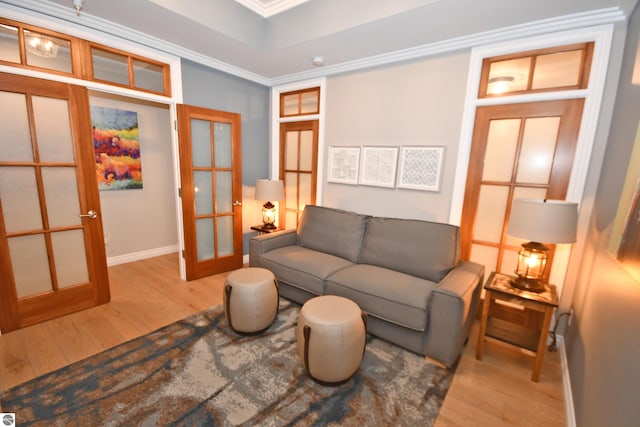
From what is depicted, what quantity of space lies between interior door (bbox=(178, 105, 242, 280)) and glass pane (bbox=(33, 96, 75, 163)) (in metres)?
0.91

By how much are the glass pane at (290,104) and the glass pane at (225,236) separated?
1.66 metres

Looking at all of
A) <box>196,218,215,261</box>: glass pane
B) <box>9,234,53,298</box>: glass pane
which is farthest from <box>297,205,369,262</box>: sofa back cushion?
<box>9,234,53,298</box>: glass pane

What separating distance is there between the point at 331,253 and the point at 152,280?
2202 millimetres

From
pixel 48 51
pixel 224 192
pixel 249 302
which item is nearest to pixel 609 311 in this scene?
pixel 249 302

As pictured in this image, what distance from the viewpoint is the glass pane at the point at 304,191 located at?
3.62 m

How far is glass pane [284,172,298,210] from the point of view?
376 cm

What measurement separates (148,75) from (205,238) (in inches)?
76.4

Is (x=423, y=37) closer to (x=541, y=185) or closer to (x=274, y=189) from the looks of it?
(x=541, y=185)

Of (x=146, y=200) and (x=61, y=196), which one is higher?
(x=61, y=196)

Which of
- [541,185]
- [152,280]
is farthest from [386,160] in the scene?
[152,280]

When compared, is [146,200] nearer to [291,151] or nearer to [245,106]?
[245,106]

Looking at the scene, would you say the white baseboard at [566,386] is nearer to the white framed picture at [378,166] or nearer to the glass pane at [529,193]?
the glass pane at [529,193]

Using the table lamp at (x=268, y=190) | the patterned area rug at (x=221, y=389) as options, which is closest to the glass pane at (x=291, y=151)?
the table lamp at (x=268, y=190)

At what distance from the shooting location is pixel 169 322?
2365mm
